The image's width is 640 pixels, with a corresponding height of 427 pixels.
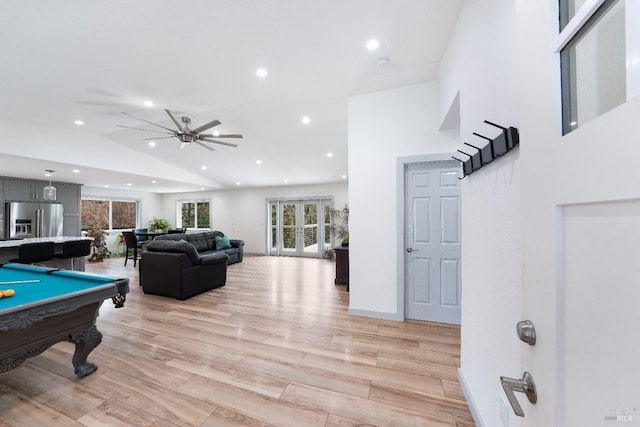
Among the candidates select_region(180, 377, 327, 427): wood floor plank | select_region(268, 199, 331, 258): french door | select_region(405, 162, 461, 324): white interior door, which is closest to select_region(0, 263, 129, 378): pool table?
select_region(180, 377, 327, 427): wood floor plank

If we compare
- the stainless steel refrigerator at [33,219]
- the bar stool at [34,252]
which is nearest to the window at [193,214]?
the stainless steel refrigerator at [33,219]

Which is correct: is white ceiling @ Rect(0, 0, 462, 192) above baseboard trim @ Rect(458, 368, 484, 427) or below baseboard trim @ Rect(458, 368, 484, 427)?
above

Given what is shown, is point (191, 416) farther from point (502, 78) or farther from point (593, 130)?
point (502, 78)

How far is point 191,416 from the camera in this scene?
1.71m

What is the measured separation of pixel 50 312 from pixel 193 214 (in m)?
9.03

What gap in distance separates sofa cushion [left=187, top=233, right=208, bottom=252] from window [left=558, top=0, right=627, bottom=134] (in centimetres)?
683

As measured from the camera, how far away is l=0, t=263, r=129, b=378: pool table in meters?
1.63

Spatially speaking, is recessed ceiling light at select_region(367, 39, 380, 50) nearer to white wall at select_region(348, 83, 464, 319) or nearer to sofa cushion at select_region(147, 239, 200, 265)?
white wall at select_region(348, 83, 464, 319)

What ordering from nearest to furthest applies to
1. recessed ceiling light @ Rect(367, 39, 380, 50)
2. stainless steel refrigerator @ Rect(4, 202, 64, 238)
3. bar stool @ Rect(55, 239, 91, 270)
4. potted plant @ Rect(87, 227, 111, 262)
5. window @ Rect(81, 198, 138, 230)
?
recessed ceiling light @ Rect(367, 39, 380, 50) < bar stool @ Rect(55, 239, 91, 270) < stainless steel refrigerator @ Rect(4, 202, 64, 238) < potted plant @ Rect(87, 227, 111, 262) < window @ Rect(81, 198, 138, 230)

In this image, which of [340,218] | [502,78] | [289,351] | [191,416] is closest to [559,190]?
[502,78]

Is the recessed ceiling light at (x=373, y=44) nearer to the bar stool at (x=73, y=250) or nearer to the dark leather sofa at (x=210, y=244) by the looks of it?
the dark leather sofa at (x=210, y=244)

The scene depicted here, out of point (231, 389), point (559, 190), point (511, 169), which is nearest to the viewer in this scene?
point (559, 190)

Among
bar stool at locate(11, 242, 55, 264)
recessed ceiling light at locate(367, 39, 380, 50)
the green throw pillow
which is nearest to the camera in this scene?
recessed ceiling light at locate(367, 39, 380, 50)

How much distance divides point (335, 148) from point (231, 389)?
15.4 feet
